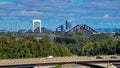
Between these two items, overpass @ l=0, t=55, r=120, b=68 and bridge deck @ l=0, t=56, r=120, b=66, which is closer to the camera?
bridge deck @ l=0, t=56, r=120, b=66

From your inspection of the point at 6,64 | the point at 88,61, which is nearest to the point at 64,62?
the point at 88,61

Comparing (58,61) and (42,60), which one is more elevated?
(42,60)

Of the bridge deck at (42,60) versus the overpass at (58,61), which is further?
the overpass at (58,61)

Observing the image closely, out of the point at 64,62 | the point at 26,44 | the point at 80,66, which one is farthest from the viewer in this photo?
the point at 26,44

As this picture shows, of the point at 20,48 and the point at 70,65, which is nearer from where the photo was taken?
the point at 70,65

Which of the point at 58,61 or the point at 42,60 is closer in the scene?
the point at 42,60

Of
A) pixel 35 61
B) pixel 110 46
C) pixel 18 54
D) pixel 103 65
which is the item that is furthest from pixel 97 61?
pixel 110 46

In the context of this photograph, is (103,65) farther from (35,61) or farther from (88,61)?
(35,61)

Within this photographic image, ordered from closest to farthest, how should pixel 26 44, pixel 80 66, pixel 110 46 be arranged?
pixel 80 66 → pixel 26 44 → pixel 110 46
